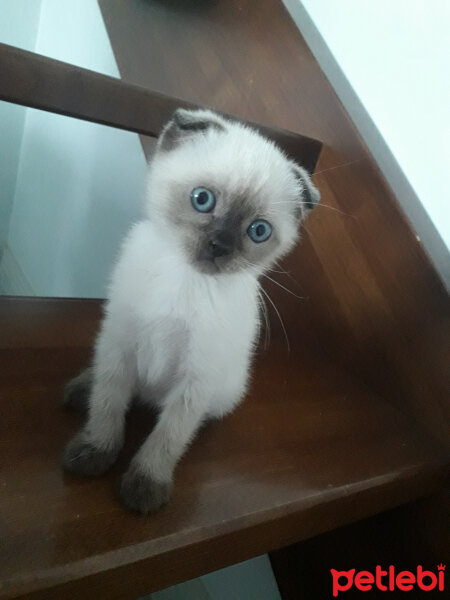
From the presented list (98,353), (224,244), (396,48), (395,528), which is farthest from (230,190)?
(395,528)

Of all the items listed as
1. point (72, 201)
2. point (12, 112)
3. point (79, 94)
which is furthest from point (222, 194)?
point (12, 112)

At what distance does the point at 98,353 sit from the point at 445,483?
22.1 inches

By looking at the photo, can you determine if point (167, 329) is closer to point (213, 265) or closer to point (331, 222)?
point (213, 265)

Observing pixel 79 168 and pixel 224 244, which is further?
pixel 79 168

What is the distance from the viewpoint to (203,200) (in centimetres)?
61

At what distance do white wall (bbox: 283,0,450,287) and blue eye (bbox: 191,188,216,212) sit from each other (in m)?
0.39

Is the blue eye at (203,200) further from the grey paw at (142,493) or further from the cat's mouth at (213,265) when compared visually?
the grey paw at (142,493)

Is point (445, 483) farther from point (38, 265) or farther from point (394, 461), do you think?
point (38, 265)

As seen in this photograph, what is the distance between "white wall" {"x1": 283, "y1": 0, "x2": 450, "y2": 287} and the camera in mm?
828

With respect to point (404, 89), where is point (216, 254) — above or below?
A: below

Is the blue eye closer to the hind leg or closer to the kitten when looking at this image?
the kitten

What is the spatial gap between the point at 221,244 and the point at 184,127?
0.18m

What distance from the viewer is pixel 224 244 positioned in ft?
1.92

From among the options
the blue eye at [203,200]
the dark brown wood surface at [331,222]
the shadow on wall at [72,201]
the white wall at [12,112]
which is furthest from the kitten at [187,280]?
the white wall at [12,112]
